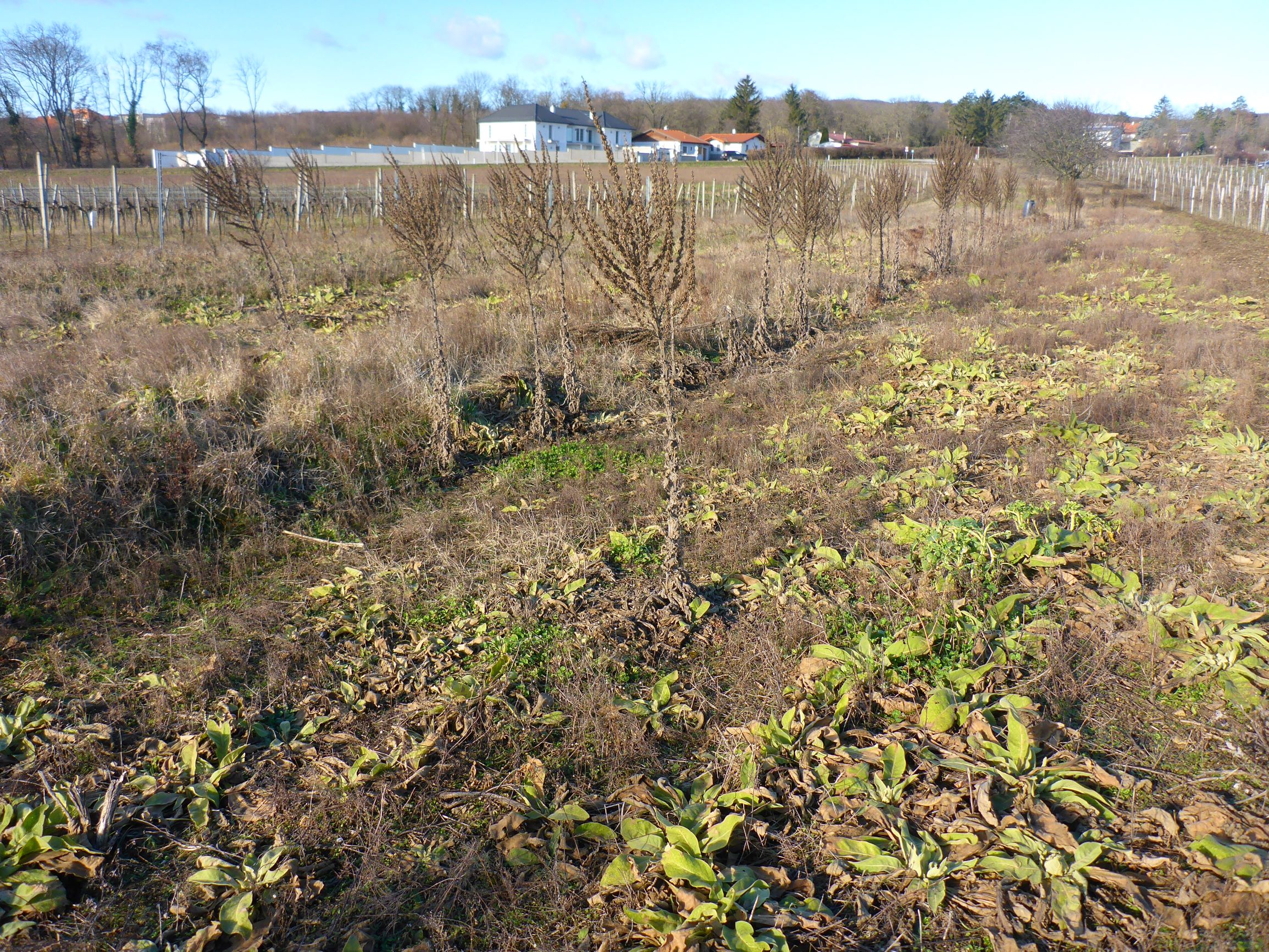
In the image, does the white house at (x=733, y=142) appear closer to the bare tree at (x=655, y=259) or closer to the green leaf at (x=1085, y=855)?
the bare tree at (x=655, y=259)

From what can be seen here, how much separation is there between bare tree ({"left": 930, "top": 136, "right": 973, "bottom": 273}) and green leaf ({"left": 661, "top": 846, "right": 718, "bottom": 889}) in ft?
59.8

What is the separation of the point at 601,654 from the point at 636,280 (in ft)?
7.63

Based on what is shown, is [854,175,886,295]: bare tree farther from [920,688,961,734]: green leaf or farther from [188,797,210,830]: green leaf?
[188,797,210,830]: green leaf

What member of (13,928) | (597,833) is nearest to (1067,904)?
(597,833)

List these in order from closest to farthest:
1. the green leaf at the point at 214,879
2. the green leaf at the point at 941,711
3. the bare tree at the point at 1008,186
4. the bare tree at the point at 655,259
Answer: the green leaf at the point at 214,879 → the green leaf at the point at 941,711 → the bare tree at the point at 655,259 → the bare tree at the point at 1008,186

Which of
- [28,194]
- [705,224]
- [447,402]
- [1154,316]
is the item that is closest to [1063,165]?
[705,224]

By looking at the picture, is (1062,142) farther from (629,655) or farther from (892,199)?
(629,655)

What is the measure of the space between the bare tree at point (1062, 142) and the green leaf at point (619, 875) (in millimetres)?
44258

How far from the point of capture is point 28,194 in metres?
28.9

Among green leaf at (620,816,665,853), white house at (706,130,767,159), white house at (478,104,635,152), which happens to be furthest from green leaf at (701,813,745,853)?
white house at (706,130,767,159)

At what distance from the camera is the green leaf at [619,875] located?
2826mm

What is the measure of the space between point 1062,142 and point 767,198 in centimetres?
3671

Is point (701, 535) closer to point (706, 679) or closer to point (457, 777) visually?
point (706, 679)

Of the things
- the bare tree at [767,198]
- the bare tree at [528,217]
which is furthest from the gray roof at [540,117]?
the bare tree at [528,217]
